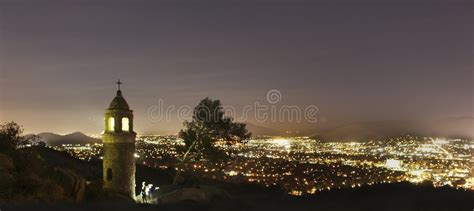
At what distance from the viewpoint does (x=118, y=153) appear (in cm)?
2603

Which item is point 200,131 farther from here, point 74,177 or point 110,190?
point 74,177

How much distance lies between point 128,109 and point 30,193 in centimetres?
1055

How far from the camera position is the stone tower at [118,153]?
2586cm

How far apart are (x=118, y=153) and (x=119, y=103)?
3108mm

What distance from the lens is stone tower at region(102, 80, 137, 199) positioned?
25859mm

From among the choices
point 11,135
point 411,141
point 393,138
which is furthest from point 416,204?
point 393,138

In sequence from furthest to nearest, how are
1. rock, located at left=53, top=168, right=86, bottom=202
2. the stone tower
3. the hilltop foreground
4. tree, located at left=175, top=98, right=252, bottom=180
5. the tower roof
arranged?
tree, located at left=175, top=98, right=252, bottom=180, the tower roof, the stone tower, rock, located at left=53, top=168, right=86, bottom=202, the hilltop foreground

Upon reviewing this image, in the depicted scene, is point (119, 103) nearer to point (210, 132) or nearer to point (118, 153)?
point (118, 153)

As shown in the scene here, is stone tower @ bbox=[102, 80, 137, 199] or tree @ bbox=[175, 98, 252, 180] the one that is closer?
stone tower @ bbox=[102, 80, 137, 199]

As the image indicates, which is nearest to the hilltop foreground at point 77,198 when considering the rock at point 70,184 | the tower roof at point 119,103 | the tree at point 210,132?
the rock at point 70,184

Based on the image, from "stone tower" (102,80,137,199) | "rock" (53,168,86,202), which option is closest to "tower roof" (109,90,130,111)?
"stone tower" (102,80,137,199)

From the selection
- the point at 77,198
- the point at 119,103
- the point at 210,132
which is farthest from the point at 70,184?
the point at 210,132

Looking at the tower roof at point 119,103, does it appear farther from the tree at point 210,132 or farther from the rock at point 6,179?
the rock at point 6,179

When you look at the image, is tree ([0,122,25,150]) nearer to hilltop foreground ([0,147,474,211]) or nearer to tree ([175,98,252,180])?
hilltop foreground ([0,147,474,211])
